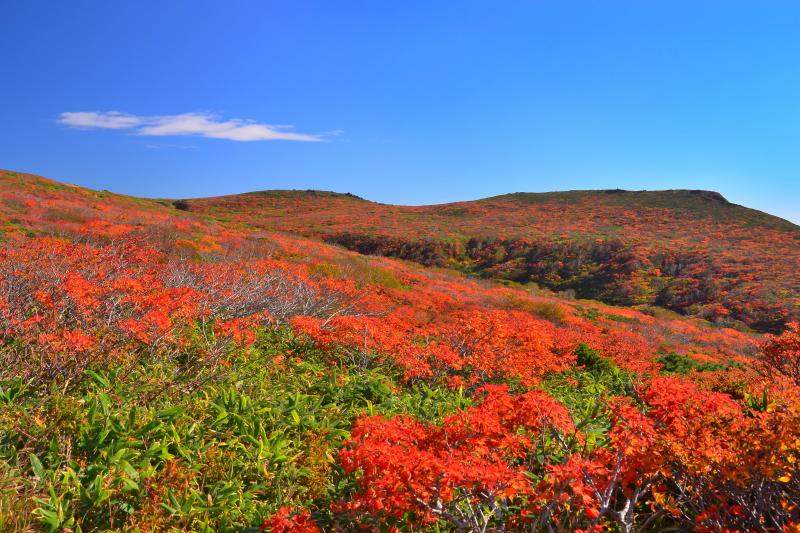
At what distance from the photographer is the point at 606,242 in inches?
1730

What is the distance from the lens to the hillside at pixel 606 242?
105 ft

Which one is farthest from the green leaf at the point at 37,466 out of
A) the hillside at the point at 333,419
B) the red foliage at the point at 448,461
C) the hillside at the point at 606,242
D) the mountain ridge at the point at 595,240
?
the hillside at the point at 606,242

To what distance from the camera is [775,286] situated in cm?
3088

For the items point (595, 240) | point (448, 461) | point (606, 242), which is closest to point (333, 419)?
point (448, 461)

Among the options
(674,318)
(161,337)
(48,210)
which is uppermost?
(48,210)

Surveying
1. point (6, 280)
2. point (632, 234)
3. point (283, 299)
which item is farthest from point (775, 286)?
point (6, 280)

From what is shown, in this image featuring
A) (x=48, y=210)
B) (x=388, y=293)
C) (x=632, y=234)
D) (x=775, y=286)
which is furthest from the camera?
(x=632, y=234)

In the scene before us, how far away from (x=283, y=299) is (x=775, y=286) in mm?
34669

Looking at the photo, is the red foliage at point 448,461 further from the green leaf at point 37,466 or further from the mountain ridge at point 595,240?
the mountain ridge at point 595,240

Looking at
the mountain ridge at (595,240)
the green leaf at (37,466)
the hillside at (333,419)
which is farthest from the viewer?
the mountain ridge at (595,240)

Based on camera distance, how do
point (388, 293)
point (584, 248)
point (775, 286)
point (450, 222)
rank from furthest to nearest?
point (450, 222) < point (584, 248) < point (775, 286) < point (388, 293)

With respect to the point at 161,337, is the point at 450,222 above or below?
above

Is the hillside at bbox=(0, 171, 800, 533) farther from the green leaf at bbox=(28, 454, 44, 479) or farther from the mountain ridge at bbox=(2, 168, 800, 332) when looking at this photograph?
the mountain ridge at bbox=(2, 168, 800, 332)

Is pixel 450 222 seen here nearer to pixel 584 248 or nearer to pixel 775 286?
pixel 584 248
